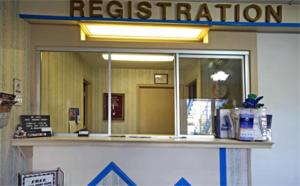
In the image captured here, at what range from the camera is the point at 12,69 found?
7.68ft

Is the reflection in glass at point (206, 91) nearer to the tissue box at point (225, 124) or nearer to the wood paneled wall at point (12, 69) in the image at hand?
the tissue box at point (225, 124)

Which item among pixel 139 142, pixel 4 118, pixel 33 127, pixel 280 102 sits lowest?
pixel 139 142

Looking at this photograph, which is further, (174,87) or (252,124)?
(174,87)

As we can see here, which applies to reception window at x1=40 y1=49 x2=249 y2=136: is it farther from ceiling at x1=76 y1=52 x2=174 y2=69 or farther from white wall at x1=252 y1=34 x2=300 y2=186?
white wall at x1=252 y1=34 x2=300 y2=186

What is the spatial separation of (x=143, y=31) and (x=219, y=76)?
1.10m

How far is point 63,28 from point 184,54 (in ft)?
4.28

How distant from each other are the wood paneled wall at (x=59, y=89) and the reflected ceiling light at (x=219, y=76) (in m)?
1.69

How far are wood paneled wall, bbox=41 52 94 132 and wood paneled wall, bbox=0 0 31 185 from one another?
0.24 meters

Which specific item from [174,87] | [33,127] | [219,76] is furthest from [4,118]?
[219,76]

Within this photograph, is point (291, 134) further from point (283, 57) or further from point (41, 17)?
point (41, 17)

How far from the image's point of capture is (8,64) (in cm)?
228

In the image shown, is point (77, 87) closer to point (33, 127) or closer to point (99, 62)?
point (99, 62)

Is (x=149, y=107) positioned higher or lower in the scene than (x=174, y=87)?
lower

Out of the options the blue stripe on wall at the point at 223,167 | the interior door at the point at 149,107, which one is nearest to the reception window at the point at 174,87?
the blue stripe on wall at the point at 223,167
